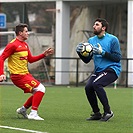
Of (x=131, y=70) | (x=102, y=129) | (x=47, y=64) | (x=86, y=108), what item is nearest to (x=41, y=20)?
(x=47, y=64)

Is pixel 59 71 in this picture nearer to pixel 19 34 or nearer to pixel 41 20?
pixel 19 34

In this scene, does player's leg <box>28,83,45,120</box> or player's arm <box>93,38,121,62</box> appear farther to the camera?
player's leg <box>28,83,45,120</box>

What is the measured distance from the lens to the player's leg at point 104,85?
1222cm

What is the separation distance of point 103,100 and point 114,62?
0.75 m

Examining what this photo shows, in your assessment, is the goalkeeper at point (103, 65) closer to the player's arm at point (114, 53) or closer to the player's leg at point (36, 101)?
the player's arm at point (114, 53)

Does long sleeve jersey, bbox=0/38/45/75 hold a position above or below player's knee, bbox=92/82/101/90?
above

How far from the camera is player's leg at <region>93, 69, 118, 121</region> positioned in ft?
40.1

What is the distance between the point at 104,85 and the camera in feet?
40.4

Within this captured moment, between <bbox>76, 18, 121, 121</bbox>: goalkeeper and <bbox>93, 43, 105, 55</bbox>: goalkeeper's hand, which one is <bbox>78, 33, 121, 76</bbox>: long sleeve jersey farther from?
<bbox>93, 43, 105, 55</bbox>: goalkeeper's hand

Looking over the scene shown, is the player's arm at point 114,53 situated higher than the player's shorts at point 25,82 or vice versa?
the player's arm at point 114,53

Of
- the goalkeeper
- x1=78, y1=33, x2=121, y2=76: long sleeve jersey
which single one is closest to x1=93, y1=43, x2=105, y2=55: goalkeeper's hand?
the goalkeeper

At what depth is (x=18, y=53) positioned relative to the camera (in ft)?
41.1

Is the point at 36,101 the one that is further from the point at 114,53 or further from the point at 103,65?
the point at 114,53

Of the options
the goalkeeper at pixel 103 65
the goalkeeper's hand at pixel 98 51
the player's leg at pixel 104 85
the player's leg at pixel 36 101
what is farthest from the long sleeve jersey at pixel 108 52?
the player's leg at pixel 36 101
